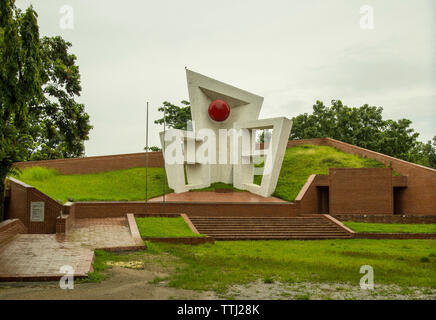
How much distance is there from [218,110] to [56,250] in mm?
12859

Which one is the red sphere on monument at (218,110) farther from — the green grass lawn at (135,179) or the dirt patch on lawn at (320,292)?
the dirt patch on lawn at (320,292)

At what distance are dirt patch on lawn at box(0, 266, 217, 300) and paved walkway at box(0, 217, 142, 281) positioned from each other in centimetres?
39

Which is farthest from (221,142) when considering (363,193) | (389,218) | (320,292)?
(320,292)

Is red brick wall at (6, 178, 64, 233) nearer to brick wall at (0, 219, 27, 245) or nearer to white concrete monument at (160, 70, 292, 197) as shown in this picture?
brick wall at (0, 219, 27, 245)

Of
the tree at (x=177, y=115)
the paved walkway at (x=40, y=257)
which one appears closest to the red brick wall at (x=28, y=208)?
the paved walkway at (x=40, y=257)

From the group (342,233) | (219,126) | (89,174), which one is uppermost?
(219,126)

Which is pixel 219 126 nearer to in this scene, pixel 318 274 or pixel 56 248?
pixel 56 248

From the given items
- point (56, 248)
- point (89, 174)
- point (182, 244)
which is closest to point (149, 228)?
point (182, 244)

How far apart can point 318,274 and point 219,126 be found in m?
14.6

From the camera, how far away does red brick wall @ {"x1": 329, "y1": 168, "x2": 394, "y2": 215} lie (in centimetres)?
1864

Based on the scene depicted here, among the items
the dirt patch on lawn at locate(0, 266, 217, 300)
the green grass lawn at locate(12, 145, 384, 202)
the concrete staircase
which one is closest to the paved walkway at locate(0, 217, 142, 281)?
the dirt patch on lawn at locate(0, 266, 217, 300)

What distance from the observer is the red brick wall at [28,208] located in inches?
492

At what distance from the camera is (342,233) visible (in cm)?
1459

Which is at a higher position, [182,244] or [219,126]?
[219,126]
